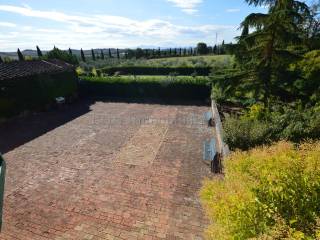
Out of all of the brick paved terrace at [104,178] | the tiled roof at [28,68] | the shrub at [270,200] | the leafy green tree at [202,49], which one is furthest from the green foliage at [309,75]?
the leafy green tree at [202,49]

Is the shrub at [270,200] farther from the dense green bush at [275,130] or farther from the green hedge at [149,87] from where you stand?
the green hedge at [149,87]

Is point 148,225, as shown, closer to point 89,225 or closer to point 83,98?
point 89,225

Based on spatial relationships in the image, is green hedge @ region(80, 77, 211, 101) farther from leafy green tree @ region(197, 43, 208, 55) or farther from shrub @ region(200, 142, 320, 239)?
leafy green tree @ region(197, 43, 208, 55)

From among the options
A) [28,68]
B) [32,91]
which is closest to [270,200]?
[32,91]

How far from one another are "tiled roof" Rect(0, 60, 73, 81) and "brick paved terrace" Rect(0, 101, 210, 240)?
3747 mm

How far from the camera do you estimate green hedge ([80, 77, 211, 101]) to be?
2098 centimetres

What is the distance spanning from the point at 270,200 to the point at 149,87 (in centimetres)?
1894

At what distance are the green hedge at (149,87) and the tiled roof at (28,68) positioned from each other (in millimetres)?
2811

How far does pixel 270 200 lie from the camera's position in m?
3.86

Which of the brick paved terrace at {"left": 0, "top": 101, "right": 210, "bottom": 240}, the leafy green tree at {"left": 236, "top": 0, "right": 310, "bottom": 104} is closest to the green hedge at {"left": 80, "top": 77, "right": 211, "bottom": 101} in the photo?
the brick paved terrace at {"left": 0, "top": 101, "right": 210, "bottom": 240}

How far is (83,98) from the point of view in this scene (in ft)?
76.6

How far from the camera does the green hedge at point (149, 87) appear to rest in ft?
68.8

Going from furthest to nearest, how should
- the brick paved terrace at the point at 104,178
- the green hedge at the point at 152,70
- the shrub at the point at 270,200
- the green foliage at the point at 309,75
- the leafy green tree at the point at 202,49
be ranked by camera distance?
the leafy green tree at the point at 202,49
the green hedge at the point at 152,70
the green foliage at the point at 309,75
the brick paved terrace at the point at 104,178
the shrub at the point at 270,200

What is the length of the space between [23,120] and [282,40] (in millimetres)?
16287
